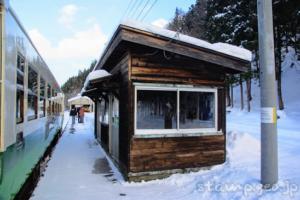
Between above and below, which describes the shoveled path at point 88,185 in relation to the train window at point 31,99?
below

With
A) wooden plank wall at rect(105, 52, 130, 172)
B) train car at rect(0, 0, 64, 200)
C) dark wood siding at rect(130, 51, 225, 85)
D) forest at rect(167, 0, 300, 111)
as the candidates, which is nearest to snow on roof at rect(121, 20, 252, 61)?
dark wood siding at rect(130, 51, 225, 85)

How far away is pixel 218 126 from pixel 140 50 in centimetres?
270

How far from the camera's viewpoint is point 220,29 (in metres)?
23.5

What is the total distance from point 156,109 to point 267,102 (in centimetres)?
291

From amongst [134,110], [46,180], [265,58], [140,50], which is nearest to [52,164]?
[46,180]

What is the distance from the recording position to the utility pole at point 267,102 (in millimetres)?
5297

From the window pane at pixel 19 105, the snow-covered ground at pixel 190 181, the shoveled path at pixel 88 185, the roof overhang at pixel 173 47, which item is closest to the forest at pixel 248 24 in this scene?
the snow-covered ground at pixel 190 181

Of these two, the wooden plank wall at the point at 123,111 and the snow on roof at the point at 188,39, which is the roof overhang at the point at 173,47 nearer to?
the snow on roof at the point at 188,39

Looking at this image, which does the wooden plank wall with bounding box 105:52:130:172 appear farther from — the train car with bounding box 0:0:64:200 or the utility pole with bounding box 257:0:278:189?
the utility pole with bounding box 257:0:278:189

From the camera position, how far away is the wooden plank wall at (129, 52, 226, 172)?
279 inches

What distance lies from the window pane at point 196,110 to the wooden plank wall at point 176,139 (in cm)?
22

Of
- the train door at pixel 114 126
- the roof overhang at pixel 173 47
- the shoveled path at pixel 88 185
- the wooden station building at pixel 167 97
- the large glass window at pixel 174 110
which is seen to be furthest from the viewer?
the train door at pixel 114 126

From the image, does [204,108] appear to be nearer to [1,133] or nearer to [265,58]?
[265,58]

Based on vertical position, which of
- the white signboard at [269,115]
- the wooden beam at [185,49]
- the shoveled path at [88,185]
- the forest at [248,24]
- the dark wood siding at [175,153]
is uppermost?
the forest at [248,24]
